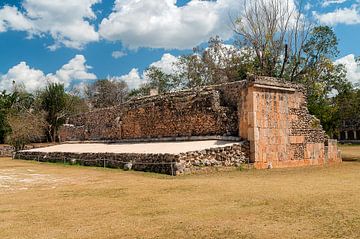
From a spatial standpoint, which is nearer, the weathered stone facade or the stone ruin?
the stone ruin

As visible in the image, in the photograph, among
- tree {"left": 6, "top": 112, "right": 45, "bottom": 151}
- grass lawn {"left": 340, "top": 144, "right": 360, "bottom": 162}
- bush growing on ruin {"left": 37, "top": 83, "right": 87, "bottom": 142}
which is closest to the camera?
grass lawn {"left": 340, "top": 144, "right": 360, "bottom": 162}

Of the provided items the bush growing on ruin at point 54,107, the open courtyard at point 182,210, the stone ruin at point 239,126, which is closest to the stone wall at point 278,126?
the stone ruin at point 239,126

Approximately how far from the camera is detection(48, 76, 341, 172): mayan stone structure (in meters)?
16.2

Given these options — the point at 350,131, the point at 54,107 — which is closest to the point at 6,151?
the point at 54,107

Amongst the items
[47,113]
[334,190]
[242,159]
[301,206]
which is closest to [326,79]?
[242,159]

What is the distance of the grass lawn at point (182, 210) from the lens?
17.5 feet

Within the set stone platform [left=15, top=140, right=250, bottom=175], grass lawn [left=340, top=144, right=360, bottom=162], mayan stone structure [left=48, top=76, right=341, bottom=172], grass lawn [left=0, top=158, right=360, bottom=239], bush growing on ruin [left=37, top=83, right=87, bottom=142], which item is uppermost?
bush growing on ruin [left=37, top=83, right=87, bottom=142]

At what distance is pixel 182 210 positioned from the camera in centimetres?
688

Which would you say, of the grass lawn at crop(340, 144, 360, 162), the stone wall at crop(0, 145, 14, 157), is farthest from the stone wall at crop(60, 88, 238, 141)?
the grass lawn at crop(340, 144, 360, 162)

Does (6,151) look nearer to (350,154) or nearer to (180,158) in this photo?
(180,158)

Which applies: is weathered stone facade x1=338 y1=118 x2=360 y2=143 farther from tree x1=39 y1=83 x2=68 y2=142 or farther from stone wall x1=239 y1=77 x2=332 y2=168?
stone wall x1=239 y1=77 x2=332 y2=168

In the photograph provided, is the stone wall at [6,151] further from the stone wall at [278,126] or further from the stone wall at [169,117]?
the stone wall at [278,126]

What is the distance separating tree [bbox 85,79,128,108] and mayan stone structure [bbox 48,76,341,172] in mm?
33550

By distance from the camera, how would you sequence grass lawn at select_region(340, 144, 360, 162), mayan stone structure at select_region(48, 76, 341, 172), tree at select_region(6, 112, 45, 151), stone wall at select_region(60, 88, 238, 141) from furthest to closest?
tree at select_region(6, 112, 45, 151), grass lawn at select_region(340, 144, 360, 162), stone wall at select_region(60, 88, 238, 141), mayan stone structure at select_region(48, 76, 341, 172)
